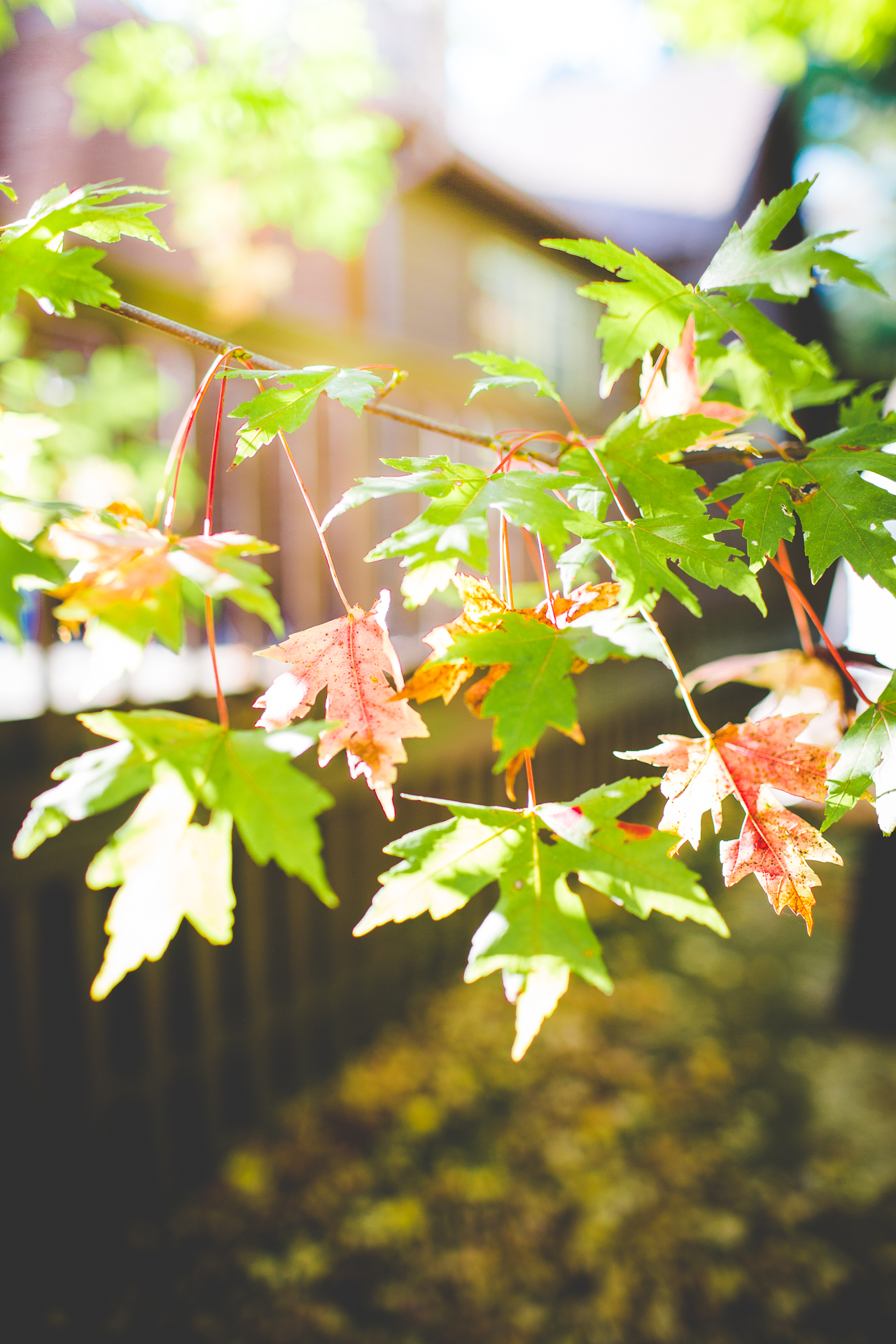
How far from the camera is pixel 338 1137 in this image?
3439 millimetres

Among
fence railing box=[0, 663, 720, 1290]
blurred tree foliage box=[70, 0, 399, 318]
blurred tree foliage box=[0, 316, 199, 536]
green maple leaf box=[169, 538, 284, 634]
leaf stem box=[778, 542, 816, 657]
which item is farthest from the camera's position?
blurred tree foliage box=[70, 0, 399, 318]

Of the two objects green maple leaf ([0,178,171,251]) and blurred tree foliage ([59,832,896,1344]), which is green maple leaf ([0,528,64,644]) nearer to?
green maple leaf ([0,178,171,251])

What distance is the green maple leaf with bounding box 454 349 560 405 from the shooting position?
1081 mm

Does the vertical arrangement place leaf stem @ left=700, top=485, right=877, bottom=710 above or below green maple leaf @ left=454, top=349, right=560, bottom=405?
below

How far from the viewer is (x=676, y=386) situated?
47.4 inches

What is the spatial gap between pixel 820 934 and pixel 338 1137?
4115mm

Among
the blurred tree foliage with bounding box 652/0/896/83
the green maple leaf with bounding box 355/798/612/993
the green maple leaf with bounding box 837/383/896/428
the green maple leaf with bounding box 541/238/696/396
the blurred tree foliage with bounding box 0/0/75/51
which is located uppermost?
the blurred tree foliage with bounding box 652/0/896/83

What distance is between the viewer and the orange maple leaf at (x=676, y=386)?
117cm

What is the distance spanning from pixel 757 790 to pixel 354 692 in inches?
22.9

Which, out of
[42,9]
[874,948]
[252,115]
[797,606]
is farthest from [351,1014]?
[252,115]

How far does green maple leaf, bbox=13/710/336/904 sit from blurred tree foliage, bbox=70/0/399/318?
3972 mm

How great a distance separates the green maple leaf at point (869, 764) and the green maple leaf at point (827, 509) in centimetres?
18

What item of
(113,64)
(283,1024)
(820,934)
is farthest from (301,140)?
(820,934)

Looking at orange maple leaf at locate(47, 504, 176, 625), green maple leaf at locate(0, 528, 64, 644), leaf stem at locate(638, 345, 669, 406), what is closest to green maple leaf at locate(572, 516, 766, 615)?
leaf stem at locate(638, 345, 669, 406)
